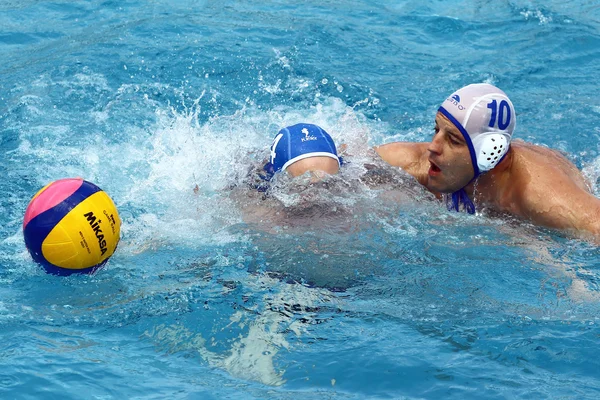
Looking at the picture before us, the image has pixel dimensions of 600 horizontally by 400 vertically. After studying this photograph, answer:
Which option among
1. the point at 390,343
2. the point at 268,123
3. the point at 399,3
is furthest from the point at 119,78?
the point at 390,343

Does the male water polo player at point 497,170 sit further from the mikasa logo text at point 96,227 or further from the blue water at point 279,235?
the mikasa logo text at point 96,227

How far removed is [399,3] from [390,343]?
850cm

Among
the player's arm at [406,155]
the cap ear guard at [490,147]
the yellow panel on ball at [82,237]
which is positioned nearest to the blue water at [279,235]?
the player's arm at [406,155]

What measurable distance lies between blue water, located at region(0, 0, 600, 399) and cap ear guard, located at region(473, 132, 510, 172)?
0.59m

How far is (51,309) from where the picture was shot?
17.7ft

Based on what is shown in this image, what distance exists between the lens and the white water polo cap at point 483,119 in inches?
236

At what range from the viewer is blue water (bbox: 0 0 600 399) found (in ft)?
15.9

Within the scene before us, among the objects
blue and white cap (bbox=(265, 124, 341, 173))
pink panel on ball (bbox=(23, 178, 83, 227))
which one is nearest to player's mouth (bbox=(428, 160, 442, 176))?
blue and white cap (bbox=(265, 124, 341, 173))

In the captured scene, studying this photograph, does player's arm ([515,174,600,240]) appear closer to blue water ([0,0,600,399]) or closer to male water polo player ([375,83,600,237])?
male water polo player ([375,83,600,237])

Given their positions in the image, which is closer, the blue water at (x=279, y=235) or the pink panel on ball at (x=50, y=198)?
the blue water at (x=279, y=235)

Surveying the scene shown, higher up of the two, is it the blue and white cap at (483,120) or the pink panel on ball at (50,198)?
the blue and white cap at (483,120)

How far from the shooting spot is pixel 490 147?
6.04 meters

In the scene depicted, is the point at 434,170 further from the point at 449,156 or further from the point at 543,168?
the point at 543,168

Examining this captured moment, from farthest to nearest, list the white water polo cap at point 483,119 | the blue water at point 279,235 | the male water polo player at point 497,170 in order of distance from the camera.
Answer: the white water polo cap at point 483,119, the male water polo player at point 497,170, the blue water at point 279,235
